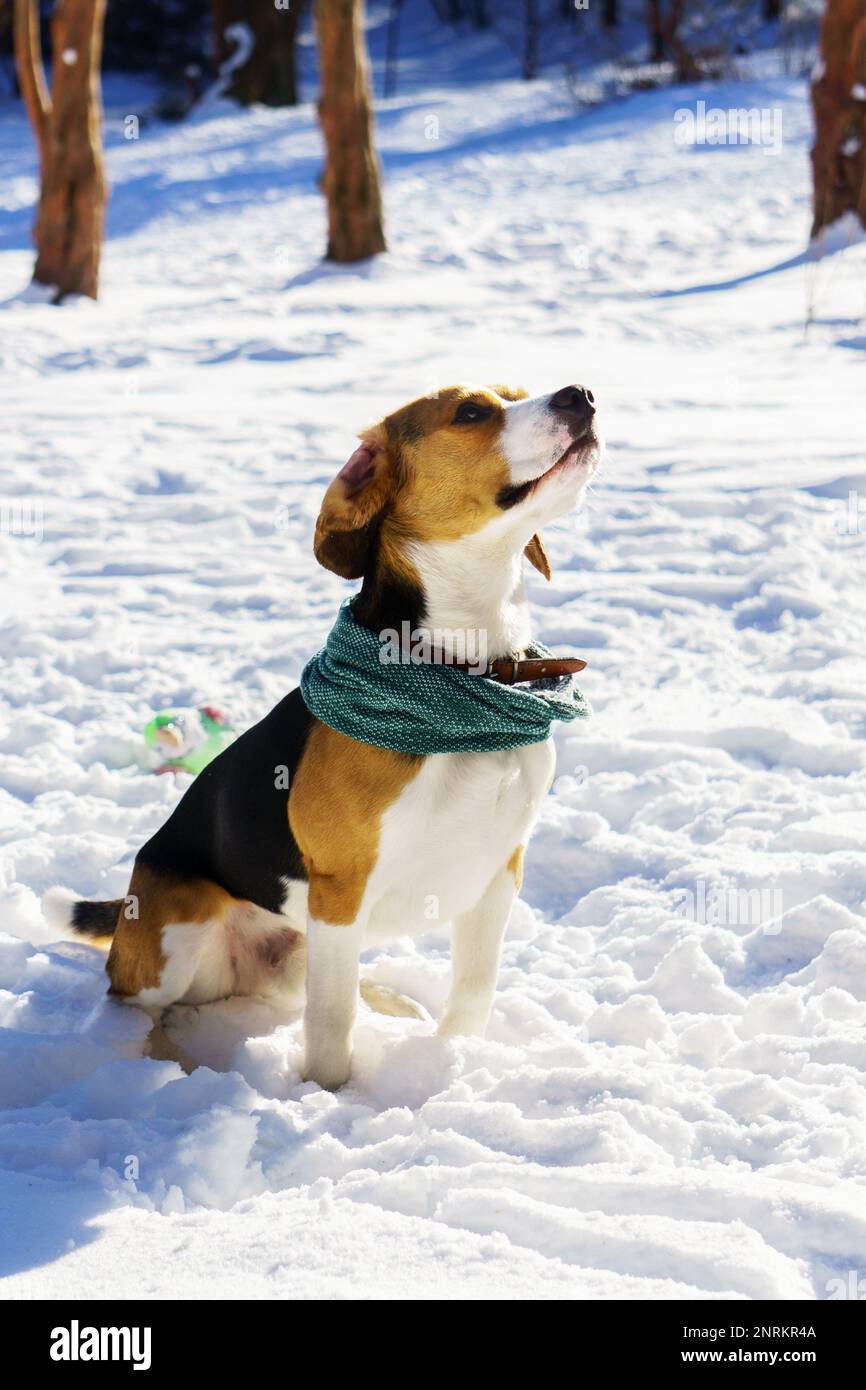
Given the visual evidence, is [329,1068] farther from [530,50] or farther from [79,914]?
[530,50]

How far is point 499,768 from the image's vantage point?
333 centimetres

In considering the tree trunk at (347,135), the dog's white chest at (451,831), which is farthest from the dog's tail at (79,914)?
the tree trunk at (347,135)

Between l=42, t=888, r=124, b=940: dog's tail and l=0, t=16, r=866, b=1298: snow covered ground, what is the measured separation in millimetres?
150

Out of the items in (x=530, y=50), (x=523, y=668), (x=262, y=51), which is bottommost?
(x=523, y=668)

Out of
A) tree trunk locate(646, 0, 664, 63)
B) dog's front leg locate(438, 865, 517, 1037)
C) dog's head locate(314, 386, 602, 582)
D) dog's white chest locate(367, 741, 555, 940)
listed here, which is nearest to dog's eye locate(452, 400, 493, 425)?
dog's head locate(314, 386, 602, 582)

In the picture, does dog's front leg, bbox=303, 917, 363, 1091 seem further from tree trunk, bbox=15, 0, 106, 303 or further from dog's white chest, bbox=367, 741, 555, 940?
tree trunk, bbox=15, 0, 106, 303

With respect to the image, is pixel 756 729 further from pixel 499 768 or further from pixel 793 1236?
pixel 793 1236

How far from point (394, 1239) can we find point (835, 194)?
43.7ft

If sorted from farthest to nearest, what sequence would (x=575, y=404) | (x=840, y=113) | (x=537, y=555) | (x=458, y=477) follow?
(x=840, y=113) < (x=537, y=555) < (x=458, y=477) < (x=575, y=404)

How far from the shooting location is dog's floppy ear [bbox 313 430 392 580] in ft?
10.8

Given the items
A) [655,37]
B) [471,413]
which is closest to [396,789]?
[471,413]

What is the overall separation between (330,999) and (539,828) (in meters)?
1.70

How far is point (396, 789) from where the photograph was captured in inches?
127

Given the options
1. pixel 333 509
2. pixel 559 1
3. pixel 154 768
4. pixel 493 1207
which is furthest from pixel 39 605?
pixel 559 1
